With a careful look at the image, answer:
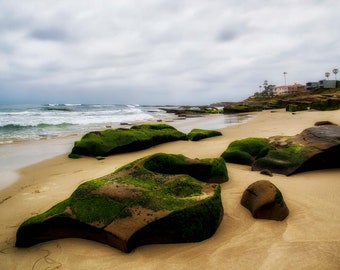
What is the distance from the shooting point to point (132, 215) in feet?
11.5

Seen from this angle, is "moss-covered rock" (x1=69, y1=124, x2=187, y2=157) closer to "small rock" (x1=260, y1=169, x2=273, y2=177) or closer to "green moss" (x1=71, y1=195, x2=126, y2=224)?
"small rock" (x1=260, y1=169, x2=273, y2=177)

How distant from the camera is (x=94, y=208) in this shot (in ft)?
12.2

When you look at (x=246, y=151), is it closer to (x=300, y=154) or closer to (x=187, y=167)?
(x=300, y=154)

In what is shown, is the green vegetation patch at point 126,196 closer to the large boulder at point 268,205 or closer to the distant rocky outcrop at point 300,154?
the large boulder at point 268,205

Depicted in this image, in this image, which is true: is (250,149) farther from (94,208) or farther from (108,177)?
(94,208)

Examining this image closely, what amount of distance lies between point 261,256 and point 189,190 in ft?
4.35

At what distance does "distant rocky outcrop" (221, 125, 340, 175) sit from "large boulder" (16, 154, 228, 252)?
2.64 m

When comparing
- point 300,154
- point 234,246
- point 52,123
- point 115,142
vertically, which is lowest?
point 234,246

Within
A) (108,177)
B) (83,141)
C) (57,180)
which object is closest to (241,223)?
(108,177)

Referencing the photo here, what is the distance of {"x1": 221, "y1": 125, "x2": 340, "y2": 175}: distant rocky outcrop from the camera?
19.6ft

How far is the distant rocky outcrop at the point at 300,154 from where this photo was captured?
5.98 m

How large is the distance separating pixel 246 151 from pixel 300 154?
172cm

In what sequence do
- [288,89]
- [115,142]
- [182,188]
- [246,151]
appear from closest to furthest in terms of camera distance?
1. [182,188]
2. [246,151]
3. [115,142]
4. [288,89]

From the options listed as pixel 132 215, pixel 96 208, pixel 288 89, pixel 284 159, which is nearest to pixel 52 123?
pixel 284 159
